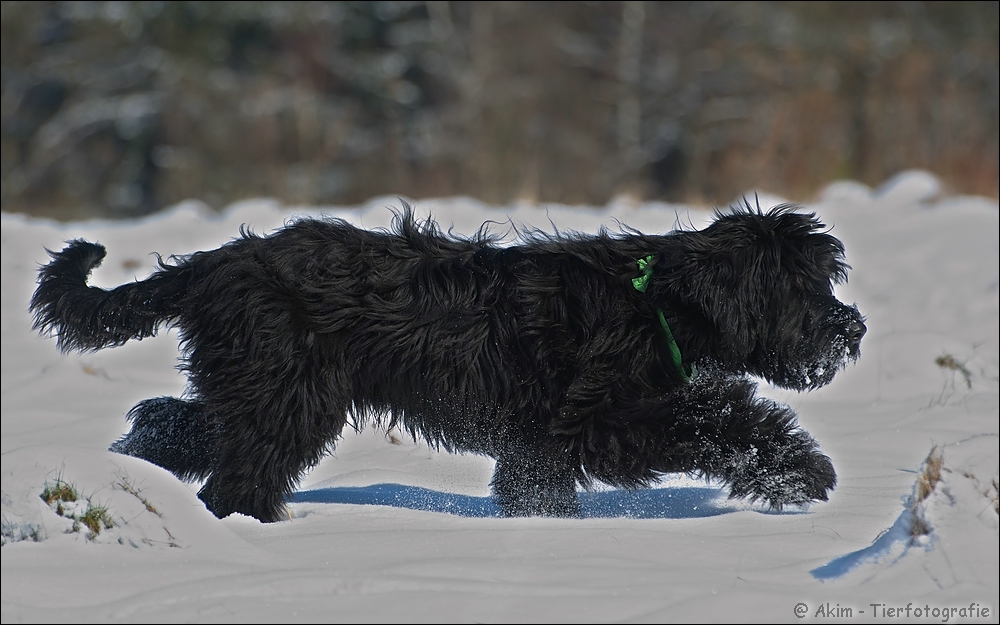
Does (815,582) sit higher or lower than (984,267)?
lower

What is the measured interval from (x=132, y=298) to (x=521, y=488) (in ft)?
5.93

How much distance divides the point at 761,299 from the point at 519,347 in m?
1.01

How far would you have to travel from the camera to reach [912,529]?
3225 mm

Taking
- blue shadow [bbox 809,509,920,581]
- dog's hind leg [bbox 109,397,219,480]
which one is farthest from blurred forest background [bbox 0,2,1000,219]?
blue shadow [bbox 809,509,920,581]

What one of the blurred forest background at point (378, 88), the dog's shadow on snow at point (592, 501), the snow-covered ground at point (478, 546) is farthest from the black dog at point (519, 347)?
the blurred forest background at point (378, 88)

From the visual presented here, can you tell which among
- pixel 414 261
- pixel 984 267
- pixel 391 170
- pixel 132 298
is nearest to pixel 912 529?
pixel 414 261

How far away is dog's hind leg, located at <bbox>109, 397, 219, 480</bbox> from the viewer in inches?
191

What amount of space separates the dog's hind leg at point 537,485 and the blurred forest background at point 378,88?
18.0m

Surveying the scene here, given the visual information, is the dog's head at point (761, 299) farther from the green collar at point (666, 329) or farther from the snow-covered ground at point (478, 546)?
the snow-covered ground at point (478, 546)

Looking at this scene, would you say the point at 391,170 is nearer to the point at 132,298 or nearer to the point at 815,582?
the point at 132,298

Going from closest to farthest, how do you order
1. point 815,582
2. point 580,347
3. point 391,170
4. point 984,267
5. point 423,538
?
point 815,582 → point 423,538 → point 580,347 → point 984,267 → point 391,170

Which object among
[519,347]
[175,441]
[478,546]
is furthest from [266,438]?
[478,546]

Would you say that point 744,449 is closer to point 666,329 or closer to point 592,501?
point 666,329

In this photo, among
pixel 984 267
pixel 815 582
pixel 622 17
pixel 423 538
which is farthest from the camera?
pixel 622 17
